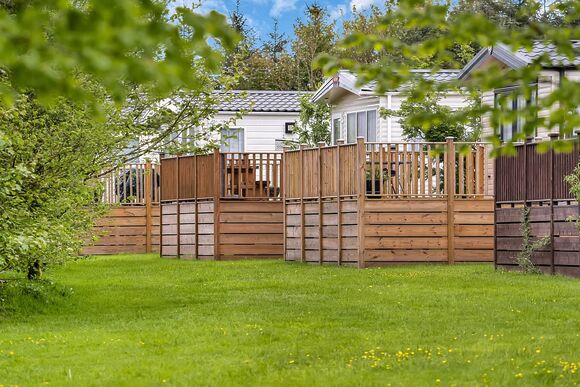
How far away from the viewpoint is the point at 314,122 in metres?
35.1

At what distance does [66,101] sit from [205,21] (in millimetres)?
10309

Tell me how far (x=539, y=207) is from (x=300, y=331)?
7.91 meters

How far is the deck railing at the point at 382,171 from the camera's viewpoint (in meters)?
19.6

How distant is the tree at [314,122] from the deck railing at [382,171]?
1312 centimetres

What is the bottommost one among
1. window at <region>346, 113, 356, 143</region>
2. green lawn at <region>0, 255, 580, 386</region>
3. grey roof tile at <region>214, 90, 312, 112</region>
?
green lawn at <region>0, 255, 580, 386</region>

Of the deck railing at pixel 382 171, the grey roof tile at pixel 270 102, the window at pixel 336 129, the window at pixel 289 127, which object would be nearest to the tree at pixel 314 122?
the window at pixel 336 129

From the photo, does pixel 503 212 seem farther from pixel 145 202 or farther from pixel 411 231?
pixel 145 202

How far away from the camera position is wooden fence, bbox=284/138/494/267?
19672 mm

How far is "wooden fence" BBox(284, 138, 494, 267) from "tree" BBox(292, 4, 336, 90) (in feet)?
106

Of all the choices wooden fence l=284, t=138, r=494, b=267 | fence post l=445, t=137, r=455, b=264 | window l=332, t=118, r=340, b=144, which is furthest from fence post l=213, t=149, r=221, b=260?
window l=332, t=118, r=340, b=144

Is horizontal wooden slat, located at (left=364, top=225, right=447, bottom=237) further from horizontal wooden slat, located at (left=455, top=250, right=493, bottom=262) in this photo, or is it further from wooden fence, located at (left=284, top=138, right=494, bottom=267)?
horizontal wooden slat, located at (left=455, top=250, right=493, bottom=262)

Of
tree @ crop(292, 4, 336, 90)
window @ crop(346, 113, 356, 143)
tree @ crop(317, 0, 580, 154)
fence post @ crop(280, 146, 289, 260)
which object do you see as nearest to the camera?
tree @ crop(317, 0, 580, 154)

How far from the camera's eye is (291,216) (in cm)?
2200

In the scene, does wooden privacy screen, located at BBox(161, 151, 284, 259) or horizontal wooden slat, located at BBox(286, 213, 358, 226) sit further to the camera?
wooden privacy screen, located at BBox(161, 151, 284, 259)
